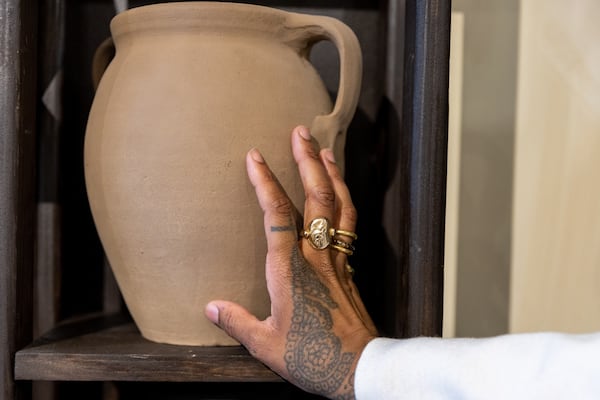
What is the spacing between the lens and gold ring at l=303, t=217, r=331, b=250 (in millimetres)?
750

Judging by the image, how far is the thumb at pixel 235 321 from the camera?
0.73m

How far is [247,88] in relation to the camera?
763 mm

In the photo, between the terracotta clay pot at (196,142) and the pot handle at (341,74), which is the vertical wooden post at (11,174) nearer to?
the terracotta clay pot at (196,142)

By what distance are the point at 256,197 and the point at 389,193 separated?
0.28 meters

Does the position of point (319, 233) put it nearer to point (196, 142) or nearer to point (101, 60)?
point (196, 142)

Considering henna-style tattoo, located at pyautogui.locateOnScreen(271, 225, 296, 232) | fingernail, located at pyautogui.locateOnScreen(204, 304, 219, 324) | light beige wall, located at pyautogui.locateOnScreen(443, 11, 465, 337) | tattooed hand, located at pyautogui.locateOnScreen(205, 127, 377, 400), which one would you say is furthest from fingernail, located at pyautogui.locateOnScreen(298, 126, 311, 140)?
light beige wall, located at pyautogui.locateOnScreen(443, 11, 465, 337)

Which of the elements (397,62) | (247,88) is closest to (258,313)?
(247,88)

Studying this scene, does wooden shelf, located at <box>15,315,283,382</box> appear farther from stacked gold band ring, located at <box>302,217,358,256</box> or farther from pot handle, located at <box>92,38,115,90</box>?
pot handle, located at <box>92,38,115,90</box>

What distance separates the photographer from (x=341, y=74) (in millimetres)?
814

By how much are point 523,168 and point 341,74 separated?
40 cm

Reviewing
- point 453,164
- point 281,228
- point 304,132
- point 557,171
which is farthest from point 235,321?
point 557,171

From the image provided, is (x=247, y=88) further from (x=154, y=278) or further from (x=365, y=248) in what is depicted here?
(x=365, y=248)

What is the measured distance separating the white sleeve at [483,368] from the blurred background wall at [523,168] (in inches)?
16.5

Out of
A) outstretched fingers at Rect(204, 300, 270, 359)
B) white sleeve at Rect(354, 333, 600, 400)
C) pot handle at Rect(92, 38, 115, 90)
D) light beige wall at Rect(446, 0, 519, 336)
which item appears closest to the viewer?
white sleeve at Rect(354, 333, 600, 400)
